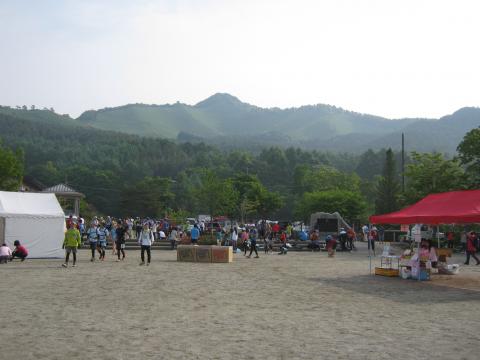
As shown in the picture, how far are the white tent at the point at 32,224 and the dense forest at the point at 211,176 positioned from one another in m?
25.4

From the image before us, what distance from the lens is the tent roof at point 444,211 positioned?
1600cm

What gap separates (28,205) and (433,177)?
90.1ft

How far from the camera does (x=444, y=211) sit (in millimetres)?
17141

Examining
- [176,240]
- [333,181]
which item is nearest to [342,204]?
[176,240]

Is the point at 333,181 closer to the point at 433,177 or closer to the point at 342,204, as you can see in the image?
the point at 342,204

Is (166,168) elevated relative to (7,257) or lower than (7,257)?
elevated

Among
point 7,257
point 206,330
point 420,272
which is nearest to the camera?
point 206,330

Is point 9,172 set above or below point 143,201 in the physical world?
above

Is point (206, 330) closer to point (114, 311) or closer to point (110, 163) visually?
point (114, 311)

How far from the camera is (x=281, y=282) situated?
54.1 ft

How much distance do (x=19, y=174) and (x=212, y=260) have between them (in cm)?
3332

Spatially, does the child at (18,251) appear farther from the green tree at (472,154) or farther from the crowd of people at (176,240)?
the green tree at (472,154)

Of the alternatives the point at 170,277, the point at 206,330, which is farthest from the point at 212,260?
the point at 206,330

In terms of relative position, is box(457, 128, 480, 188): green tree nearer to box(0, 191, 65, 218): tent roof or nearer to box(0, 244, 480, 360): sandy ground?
box(0, 244, 480, 360): sandy ground
